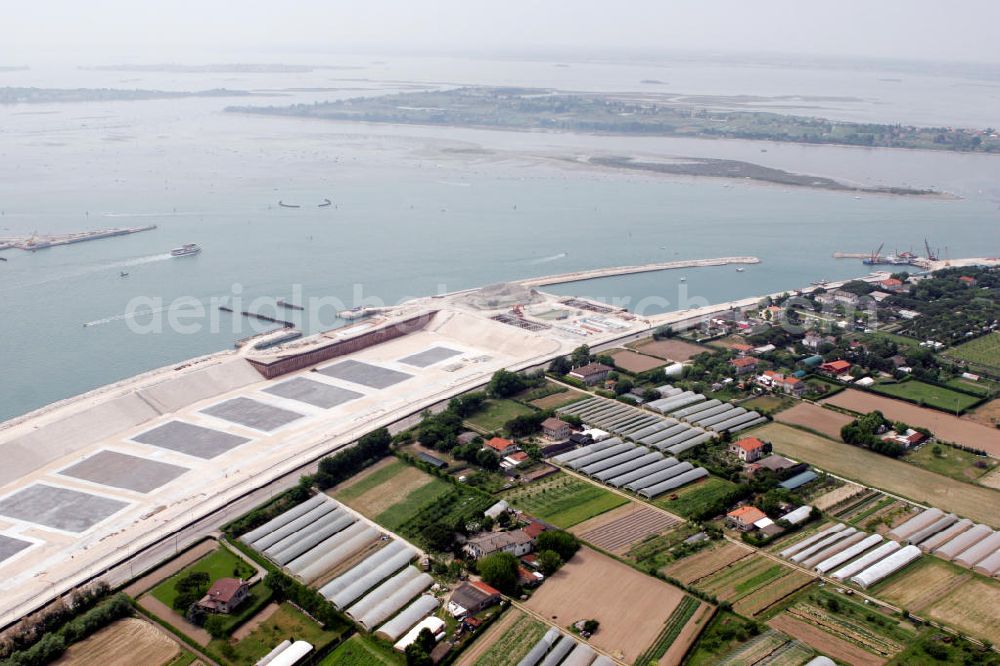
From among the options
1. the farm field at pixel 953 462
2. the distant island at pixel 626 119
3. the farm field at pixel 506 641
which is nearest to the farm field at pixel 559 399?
the farm field at pixel 953 462

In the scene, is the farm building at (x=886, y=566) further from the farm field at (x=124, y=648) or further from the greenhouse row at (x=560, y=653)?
the farm field at (x=124, y=648)

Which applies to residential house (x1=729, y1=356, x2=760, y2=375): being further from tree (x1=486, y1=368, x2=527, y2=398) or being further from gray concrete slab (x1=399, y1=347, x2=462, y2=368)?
gray concrete slab (x1=399, y1=347, x2=462, y2=368)

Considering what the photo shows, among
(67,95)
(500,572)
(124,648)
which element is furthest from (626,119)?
(124,648)

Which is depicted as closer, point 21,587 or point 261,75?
point 21,587

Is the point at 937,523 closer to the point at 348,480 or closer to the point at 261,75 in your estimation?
the point at 348,480

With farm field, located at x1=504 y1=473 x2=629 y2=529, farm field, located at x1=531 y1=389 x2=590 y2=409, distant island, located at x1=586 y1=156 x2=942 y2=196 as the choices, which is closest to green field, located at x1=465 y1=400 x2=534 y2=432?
farm field, located at x1=531 y1=389 x2=590 y2=409

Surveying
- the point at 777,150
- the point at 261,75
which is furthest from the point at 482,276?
the point at 261,75
